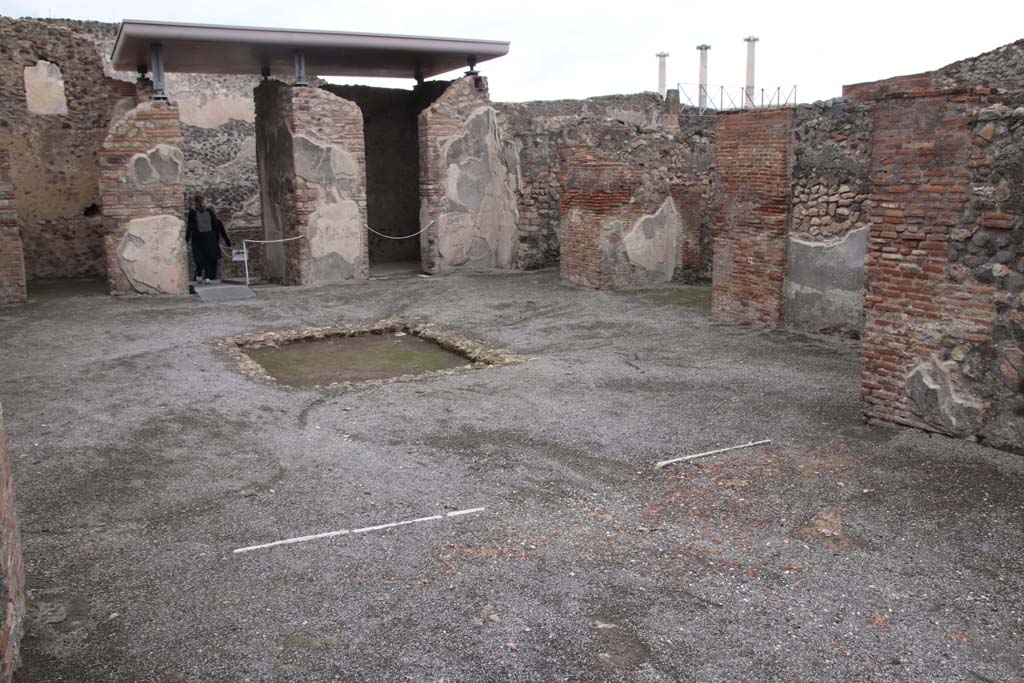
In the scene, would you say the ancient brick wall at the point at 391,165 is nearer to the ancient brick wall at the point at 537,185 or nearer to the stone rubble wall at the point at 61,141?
the ancient brick wall at the point at 537,185

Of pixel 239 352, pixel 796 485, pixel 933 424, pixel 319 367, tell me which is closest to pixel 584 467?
pixel 796 485

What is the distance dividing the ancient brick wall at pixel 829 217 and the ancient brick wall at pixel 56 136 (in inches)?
408

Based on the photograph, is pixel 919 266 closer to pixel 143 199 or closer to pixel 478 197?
pixel 478 197

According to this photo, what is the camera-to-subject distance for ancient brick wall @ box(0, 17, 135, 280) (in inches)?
521

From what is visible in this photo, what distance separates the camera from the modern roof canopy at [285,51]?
11.2m

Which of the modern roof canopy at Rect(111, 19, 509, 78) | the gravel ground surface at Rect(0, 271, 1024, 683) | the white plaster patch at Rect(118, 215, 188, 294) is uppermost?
the modern roof canopy at Rect(111, 19, 509, 78)

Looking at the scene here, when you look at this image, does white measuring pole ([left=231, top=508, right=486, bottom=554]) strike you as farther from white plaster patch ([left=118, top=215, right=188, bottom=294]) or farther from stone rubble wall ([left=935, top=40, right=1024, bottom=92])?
stone rubble wall ([left=935, top=40, right=1024, bottom=92])

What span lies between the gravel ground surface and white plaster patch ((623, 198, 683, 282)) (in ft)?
13.8

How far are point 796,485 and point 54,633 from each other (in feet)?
12.1

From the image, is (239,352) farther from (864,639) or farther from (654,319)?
(864,639)

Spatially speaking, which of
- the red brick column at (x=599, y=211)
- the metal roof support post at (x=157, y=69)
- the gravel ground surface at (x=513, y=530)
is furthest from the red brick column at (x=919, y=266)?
the metal roof support post at (x=157, y=69)

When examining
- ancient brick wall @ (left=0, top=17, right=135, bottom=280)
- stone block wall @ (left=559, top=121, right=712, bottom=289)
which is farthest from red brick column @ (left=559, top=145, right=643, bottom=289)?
ancient brick wall @ (left=0, top=17, right=135, bottom=280)

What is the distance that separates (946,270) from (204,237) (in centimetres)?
1008

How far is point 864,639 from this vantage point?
332cm
